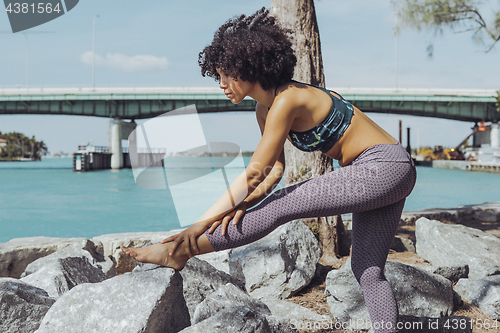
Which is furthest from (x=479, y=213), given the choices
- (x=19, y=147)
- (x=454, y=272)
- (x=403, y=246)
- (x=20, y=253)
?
(x=19, y=147)

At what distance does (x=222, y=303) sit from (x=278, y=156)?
3.01 feet

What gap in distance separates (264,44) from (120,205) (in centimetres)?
1693

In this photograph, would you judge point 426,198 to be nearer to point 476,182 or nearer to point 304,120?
point 476,182

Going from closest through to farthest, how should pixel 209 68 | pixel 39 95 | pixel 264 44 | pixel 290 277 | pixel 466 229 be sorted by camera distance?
pixel 264 44
pixel 209 68
pixel 290 277
pixel 466 229
pixel 39 95

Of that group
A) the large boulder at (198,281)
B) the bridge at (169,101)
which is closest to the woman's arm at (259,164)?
the large boulder at (198,281)

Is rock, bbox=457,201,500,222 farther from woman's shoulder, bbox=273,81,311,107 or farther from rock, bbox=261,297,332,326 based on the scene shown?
woman's shoulder, bbox=273,81,311,107

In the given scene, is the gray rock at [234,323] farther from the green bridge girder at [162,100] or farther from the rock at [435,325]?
the green bridge girder at [162,100]

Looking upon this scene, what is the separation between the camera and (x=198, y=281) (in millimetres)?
2527

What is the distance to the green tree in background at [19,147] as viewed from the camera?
92625 millimetres

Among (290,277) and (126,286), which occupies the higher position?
(126,286)

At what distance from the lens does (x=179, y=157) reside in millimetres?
2039

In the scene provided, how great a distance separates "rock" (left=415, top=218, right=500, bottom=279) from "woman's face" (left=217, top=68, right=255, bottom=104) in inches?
99.5

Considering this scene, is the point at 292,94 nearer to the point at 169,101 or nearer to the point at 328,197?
the point at 328,197

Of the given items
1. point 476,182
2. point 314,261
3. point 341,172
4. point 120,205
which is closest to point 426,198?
point 476,182
